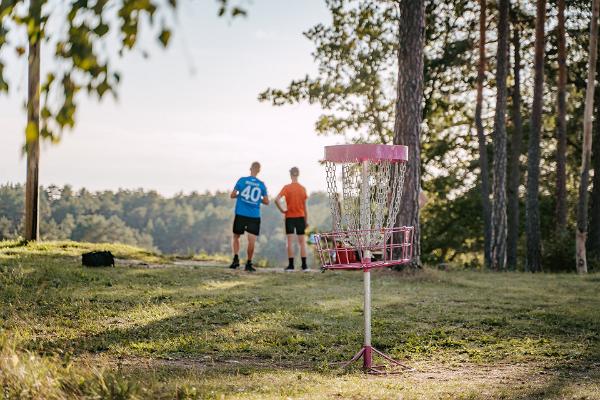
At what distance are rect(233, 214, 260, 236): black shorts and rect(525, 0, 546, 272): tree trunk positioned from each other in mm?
12345

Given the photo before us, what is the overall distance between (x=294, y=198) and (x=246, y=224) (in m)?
1.48

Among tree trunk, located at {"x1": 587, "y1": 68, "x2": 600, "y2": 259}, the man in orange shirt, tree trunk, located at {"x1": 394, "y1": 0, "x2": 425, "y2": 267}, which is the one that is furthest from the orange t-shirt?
tree trunk, located at {"x1": 587, "y1": 68, "x2": 600, "y2": 259}

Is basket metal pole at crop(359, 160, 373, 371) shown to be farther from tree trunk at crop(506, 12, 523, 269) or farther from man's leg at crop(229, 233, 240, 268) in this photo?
tree trunk at crop(506, 12, 523, 269)

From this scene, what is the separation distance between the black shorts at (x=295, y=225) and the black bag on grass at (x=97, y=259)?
4.49 m

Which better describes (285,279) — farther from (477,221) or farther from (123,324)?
(477,221)

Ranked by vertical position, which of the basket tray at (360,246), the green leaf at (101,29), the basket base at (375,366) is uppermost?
the green leaf at (101,29)

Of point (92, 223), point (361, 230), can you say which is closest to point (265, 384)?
point (361, 230)

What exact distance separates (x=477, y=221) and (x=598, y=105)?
1197cm

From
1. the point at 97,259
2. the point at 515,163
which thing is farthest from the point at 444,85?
the point at 97,259

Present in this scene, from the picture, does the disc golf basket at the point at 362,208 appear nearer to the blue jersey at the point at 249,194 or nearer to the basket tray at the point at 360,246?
the basket tray at the point at 360,246

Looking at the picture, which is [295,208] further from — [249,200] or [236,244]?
[236,244]

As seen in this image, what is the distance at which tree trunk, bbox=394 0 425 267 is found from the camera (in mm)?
17062

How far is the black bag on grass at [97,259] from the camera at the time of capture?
578 inches

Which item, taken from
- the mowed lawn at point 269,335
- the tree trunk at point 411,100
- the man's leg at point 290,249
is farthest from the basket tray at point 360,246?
the man's leg at point 290,249
